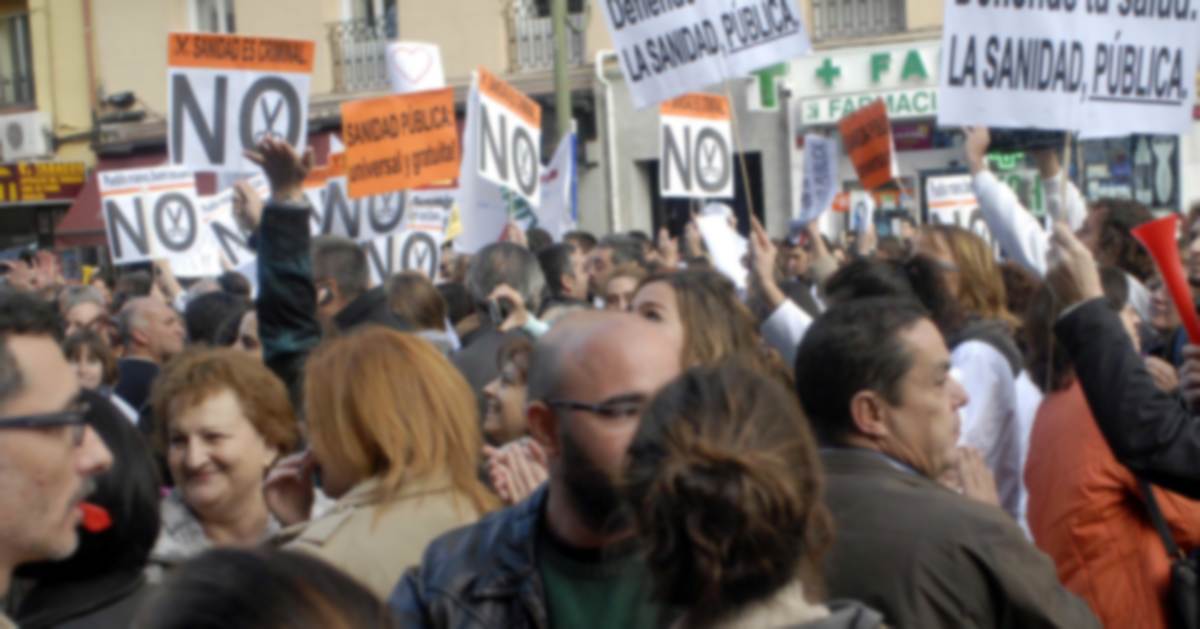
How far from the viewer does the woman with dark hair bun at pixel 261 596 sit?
1.42 meters

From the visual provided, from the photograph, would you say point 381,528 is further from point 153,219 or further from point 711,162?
point 153,219

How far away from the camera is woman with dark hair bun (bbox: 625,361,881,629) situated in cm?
201

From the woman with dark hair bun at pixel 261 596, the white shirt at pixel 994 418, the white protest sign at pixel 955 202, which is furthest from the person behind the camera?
the white protest sign at pixel 955 202

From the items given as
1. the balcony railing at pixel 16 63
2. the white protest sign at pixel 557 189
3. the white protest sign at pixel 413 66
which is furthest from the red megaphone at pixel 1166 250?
the balcony railing at pixel 16 63

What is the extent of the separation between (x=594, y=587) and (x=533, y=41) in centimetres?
1984

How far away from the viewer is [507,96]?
9.82 m

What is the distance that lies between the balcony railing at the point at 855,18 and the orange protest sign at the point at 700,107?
30.3 ft

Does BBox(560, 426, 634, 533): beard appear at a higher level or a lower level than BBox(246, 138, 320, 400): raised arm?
lower

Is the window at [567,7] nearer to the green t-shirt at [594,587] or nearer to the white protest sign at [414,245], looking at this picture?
the white protest sign at [414,245]

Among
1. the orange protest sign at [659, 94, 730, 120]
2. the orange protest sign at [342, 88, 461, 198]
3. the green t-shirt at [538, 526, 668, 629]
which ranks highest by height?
the orange protest sign at [659, 94, 730, 120]

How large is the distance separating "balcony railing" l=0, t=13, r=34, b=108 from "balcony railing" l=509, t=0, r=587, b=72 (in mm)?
9416

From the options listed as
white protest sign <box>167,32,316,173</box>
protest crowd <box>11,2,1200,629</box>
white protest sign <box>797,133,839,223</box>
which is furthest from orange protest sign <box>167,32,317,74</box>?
white protest sign <box>797,133,839,223</box>

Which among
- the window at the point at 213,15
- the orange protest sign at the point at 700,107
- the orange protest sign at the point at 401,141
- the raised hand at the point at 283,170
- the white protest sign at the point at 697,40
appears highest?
the window at the point at 213,15

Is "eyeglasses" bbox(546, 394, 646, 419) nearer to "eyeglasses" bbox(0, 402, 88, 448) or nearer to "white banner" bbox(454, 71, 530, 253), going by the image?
"eyeglasses" bbox(0, 402, 88, 448)
